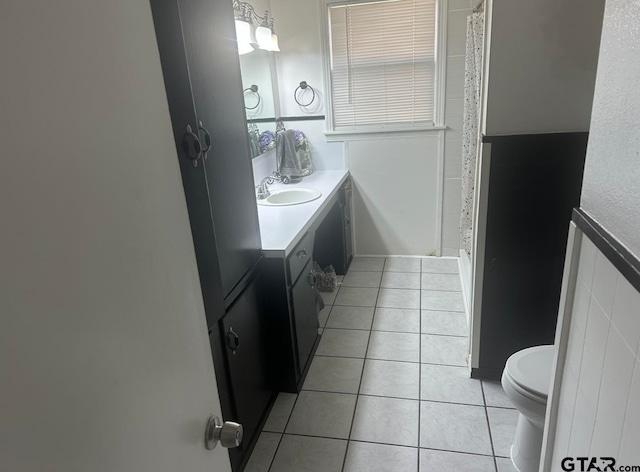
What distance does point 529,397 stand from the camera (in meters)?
1.57

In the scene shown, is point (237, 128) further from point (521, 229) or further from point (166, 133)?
point (521, 229)

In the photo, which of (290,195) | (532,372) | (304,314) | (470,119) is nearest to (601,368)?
(532,372)

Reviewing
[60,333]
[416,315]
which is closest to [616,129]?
[60,333]

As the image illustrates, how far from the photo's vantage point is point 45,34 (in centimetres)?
46

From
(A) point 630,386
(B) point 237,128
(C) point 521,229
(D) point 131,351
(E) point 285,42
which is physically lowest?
(C) point 521,229

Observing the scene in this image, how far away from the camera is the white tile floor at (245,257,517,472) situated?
181 centimetres

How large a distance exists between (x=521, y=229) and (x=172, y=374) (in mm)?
1730

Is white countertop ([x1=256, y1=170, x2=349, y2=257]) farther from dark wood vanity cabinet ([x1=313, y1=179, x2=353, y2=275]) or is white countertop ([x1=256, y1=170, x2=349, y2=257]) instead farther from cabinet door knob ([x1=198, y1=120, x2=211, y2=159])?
cabinet door knob ([x1=198, y1=120, x2=211, y2=159])

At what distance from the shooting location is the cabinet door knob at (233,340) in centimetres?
158

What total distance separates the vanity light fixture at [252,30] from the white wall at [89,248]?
85.3 inches

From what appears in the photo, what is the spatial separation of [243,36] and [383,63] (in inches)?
46.3

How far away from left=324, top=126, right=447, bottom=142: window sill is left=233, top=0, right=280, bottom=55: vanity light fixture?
790mm

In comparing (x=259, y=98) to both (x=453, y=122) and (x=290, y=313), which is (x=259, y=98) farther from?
(x=290, y=313)

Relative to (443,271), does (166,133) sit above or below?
above
